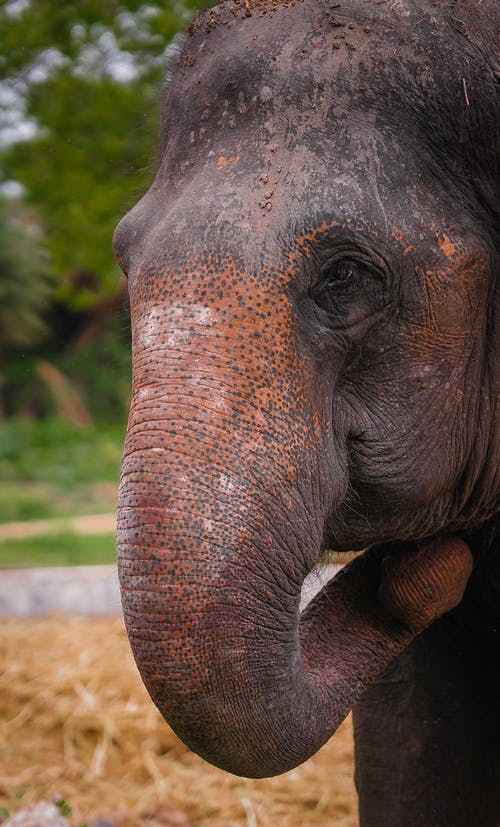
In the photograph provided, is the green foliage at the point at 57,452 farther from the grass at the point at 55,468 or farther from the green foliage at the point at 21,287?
the green foliage at the point at 21,287

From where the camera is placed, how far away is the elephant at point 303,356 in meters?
1.90

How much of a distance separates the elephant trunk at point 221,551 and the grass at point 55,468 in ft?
32.3

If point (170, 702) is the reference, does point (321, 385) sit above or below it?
above

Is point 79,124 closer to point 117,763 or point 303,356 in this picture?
point 117,763

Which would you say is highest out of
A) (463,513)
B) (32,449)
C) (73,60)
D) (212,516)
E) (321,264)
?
(321,264)

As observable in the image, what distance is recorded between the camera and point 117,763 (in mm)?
4586

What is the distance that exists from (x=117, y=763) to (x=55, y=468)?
10208mm

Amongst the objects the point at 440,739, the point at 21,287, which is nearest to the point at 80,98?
the point at 440,739

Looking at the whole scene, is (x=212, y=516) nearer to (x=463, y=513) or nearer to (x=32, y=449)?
(x=463, y=513)

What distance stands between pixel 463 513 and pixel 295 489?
63cm

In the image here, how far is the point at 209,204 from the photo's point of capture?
6.85ft

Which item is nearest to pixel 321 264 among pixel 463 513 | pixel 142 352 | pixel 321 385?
pixel 321 385

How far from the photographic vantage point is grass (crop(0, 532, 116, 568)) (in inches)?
345

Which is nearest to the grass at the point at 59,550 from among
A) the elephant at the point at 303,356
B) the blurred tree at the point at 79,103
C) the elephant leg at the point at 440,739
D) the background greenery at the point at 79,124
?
the background greenery at the point at 79,124
